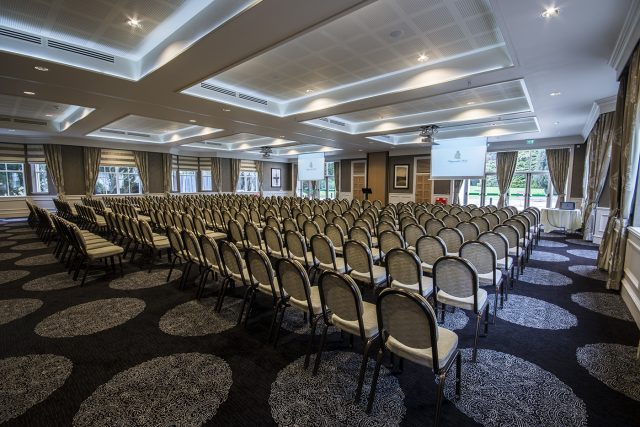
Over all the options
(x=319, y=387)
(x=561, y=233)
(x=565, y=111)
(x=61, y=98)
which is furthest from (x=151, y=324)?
(x=561, y=233)

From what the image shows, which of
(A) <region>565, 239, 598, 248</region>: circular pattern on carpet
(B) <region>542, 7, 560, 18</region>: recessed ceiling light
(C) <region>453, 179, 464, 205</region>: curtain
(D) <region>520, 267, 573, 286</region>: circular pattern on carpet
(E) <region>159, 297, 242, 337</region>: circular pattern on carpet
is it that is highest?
(B) <region>542, 7, 560, 18</region>: recessed ceiling light

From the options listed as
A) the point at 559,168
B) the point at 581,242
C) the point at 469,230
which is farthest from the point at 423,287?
the point at 559,168

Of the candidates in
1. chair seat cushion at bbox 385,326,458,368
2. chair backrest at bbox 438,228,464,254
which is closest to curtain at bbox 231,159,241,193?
chair backrest at bbox 438,228,464,254

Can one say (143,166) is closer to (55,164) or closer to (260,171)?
(55,164)

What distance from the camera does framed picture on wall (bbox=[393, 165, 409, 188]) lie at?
14.7 meters

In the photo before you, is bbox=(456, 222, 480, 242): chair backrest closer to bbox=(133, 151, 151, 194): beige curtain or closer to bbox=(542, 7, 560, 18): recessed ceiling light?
bbox=(542, 7, 560, 18): recessed ceiling light

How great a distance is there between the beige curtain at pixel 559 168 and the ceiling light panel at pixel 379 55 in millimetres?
8986

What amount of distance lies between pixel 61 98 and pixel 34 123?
5.58 metres

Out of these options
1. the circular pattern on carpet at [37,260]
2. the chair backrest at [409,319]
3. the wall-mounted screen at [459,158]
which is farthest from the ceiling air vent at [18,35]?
the wall-mounted screen at [459,158]

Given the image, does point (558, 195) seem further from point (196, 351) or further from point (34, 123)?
point (34, 123)

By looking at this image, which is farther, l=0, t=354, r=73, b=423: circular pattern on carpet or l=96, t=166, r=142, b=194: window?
l=96, t=166, r=142, b=194: window

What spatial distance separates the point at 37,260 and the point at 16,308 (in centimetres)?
Result: 304

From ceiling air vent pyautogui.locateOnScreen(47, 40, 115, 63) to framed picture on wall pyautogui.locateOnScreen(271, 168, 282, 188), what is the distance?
640 inches

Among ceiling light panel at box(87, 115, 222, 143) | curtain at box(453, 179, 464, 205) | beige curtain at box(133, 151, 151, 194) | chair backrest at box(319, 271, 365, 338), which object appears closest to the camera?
chair backrest at box(319, 271, 365, 338)
